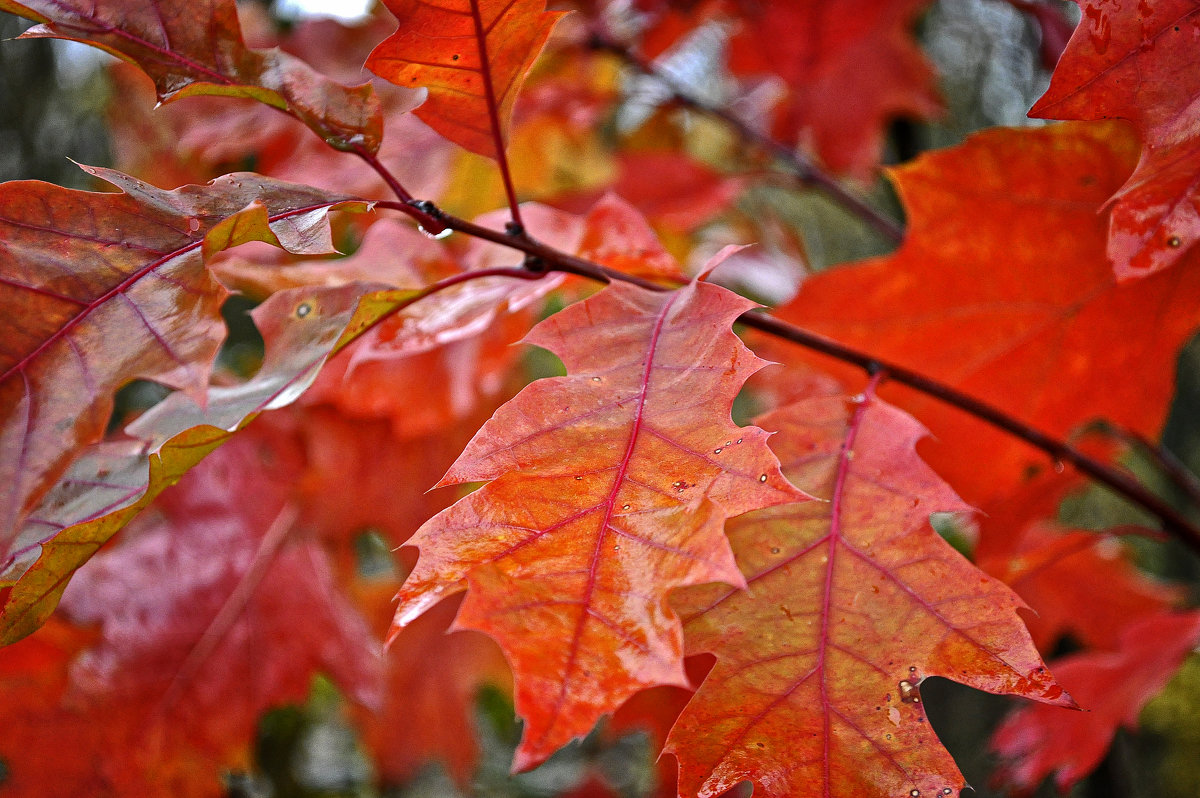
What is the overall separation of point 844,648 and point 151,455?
0.41 m

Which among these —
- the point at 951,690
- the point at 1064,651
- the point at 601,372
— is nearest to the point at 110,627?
the point at 601,372

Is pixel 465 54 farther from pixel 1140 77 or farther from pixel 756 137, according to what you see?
pixel 756 137

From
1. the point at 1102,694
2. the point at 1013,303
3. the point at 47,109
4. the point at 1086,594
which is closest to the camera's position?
the point at 1013,303

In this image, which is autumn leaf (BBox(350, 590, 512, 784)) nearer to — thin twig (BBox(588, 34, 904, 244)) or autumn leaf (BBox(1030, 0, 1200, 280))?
thin twig (BBox(588, 34, 904, 244))

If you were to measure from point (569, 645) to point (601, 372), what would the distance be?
0.55ft

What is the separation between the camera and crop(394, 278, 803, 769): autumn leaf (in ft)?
1.24

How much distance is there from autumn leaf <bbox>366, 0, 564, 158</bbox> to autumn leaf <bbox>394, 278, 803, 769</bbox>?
187 millimetres

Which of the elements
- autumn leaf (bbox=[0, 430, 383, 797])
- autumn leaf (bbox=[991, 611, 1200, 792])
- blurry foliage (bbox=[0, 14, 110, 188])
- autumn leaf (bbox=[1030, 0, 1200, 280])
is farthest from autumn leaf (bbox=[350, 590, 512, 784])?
blurry foliage (bbox=[0, 14, 110, 188])

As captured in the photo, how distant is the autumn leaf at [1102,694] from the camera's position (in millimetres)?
780

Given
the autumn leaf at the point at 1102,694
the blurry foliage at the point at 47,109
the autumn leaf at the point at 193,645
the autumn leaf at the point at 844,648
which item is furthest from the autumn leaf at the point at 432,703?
the blurry foliage at the point at 47,109

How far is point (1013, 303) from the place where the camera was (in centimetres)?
70

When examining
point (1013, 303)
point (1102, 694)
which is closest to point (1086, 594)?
point (1102, 694)

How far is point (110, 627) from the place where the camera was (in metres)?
0.86

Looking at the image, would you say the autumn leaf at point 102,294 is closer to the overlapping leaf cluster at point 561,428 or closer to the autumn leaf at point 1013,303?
the overlapping leaf cluster at point 561,428
